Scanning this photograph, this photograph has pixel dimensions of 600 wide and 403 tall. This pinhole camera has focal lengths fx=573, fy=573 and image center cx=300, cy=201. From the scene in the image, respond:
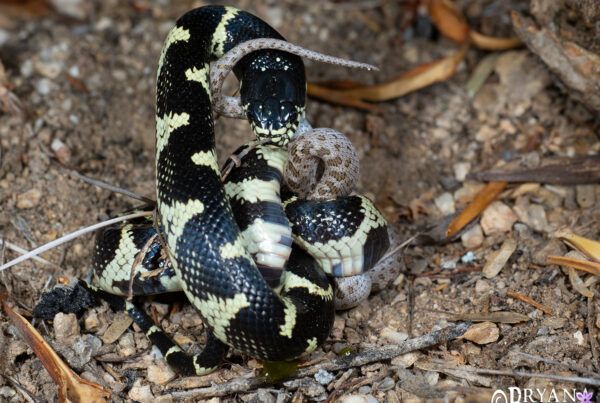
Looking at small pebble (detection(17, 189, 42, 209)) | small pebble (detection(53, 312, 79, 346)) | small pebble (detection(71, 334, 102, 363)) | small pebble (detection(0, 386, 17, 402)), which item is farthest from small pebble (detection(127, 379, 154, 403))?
small pebble (detection(17, 189, 42, 209))

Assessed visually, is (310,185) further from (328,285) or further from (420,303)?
(420,303)

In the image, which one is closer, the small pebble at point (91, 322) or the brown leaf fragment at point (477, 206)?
the small pebble at point (91, 322)

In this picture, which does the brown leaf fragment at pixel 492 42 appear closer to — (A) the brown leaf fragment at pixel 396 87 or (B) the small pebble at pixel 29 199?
(A) the brown leaf fragment at pixel 396 87

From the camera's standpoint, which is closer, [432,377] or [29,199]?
[432,377]

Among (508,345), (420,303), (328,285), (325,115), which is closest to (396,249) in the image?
(420,303)

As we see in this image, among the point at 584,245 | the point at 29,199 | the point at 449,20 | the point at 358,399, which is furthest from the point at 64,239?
the point at 449,20

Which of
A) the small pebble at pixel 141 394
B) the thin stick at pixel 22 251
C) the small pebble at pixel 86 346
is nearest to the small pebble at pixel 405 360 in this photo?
the small pebble at pixel 141 394

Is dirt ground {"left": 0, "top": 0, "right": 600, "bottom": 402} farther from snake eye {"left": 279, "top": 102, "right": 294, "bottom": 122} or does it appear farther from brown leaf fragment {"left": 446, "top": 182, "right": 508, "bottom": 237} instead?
snake eye {"left": 279, "top": 102, "right": 294, "bottom": 122}

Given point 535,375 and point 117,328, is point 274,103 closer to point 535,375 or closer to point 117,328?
point 117,328
